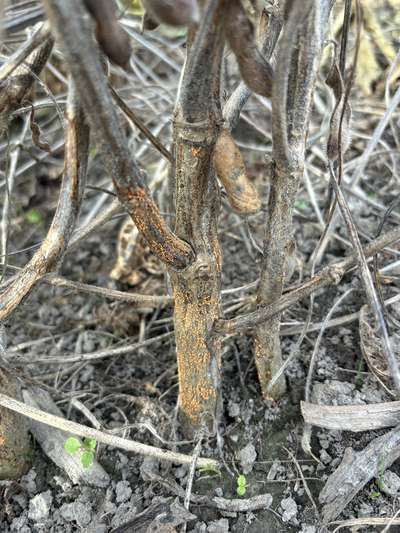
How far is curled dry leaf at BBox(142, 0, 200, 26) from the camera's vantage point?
0.66 metres

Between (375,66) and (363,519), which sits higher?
(375,66)

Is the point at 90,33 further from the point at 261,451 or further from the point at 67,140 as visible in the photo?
the point at 261,451

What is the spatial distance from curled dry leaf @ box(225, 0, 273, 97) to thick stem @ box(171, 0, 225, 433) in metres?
0.02

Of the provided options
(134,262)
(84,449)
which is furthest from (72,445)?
(134,262)

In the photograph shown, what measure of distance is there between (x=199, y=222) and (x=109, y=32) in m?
0.38

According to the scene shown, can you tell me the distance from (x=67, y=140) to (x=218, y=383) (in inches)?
25.0

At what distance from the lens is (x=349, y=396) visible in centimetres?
121

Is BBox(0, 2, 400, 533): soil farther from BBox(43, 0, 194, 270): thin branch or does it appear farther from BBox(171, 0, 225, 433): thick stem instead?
BBox(43, 0, 194, 270): thin branch

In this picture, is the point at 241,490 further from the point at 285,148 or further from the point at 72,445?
the point at 285,148

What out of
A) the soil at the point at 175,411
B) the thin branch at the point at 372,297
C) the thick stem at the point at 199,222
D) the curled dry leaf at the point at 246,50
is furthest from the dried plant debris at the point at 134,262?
the curled dry leaf at the point at 246,50

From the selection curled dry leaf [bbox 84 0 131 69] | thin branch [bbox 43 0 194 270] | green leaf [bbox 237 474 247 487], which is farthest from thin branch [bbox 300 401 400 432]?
curled dry leaf [bbox 84 0 131 69]

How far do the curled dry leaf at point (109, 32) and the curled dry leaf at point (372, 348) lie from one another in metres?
0.84

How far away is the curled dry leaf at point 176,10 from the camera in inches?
25.9

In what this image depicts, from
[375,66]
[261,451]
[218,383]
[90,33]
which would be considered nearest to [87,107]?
[90,33]
